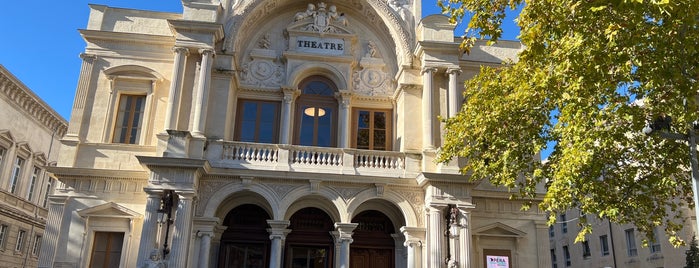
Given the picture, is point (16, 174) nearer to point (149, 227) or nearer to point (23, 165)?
point (23, 165)

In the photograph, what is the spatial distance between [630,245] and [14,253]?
3505 centimetres

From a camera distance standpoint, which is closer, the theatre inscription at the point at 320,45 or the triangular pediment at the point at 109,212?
the triangular pediment at the point at 109,212

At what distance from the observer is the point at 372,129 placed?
63.4 ft

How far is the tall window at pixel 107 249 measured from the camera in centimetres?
1639

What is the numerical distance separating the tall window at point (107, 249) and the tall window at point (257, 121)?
486cm

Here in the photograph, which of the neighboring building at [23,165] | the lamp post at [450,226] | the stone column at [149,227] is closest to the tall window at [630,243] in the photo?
the lamp post at [450,226]

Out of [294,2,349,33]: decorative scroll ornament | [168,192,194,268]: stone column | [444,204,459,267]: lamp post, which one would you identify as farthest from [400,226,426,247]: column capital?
[294,2,349,33]: decorative scroll ornament

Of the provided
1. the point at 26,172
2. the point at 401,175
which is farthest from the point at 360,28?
the point at 26,172

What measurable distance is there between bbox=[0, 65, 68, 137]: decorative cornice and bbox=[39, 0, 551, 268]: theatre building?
43.4 feet

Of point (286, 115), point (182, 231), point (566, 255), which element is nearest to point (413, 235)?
point (286, 115)

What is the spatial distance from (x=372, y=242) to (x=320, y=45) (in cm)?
704

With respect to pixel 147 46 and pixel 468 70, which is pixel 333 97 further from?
pixel 147 46

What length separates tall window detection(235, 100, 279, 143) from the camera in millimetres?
Answer: 18781

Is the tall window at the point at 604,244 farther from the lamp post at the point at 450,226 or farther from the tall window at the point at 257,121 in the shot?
the tall window at the point at 257,121
